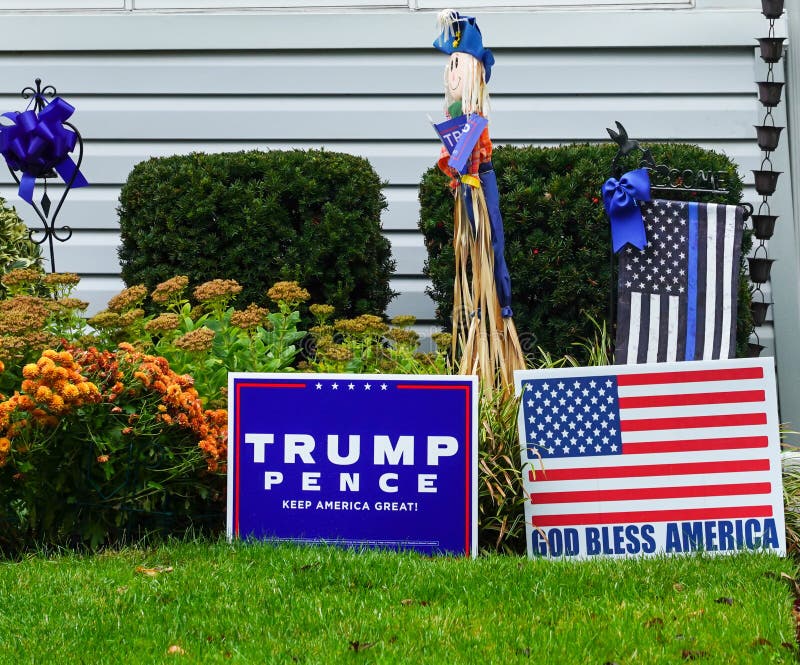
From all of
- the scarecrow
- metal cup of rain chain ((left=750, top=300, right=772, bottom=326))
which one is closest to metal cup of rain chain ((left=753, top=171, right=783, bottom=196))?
metal cup of rain chain ((left=750, top=300, right=772, bottom=326))

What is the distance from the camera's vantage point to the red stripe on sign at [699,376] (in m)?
4.14

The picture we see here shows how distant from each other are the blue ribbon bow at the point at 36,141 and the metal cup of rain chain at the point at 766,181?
15.7ft

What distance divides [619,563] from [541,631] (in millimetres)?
909

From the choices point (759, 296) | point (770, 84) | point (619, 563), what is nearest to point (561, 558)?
point (619, 563)

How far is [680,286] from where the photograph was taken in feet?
16.0

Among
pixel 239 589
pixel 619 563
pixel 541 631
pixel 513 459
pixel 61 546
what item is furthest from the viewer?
pixel 513 459

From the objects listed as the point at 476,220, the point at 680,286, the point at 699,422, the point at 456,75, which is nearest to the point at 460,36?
the point at 456,75

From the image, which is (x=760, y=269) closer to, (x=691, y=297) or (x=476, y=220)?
(x=691, y=297)

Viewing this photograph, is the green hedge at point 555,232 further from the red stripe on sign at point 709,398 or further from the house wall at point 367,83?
the red stripe on sign at point 709,398

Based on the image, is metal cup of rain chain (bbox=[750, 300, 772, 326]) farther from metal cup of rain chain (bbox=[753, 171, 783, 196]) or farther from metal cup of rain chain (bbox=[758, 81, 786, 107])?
metal cup of rain chain (bbox=[758, 81, 786, 107])

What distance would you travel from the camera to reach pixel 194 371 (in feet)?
15.5

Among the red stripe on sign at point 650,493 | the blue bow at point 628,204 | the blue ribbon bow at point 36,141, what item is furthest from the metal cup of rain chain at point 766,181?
the blue ribbon bow at point 36,141

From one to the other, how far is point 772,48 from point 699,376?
405 centimetres

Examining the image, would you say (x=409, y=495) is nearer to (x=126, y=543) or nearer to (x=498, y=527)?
(x=498, y=527)
